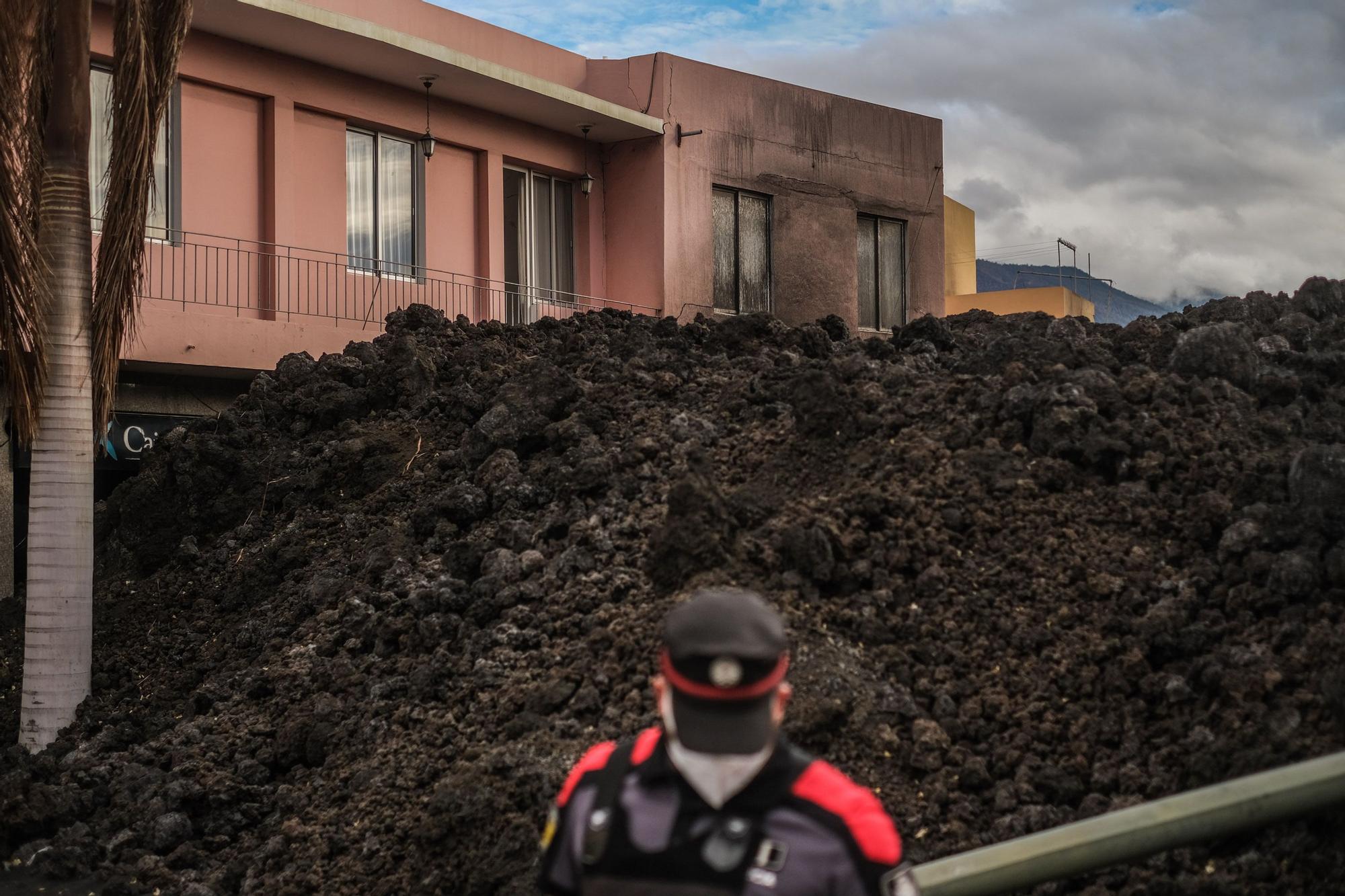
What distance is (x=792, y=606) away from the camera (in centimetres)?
622

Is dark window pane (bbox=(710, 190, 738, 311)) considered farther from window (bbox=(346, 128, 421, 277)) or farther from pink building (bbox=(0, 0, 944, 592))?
window (bbox=(346, 128, 421, 277))

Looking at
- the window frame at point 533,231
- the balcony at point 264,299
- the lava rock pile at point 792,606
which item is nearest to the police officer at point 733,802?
the lava rock pile at point 792,606

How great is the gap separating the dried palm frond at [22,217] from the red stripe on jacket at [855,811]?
7.05m

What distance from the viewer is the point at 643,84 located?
701 inches

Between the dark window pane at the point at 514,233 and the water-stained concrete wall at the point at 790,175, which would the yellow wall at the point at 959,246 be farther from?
the dark window pane at the point at 514,233

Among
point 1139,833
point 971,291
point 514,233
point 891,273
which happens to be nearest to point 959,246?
point 971,291

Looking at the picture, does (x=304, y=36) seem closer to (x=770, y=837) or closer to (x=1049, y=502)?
(x=1049, y=502)

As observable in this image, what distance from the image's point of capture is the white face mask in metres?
2.21

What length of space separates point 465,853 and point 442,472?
14.5 ft

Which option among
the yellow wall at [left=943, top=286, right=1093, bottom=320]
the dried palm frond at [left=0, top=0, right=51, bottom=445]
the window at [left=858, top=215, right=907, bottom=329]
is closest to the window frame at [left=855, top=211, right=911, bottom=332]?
the window at [left=858, top=215, right=907, bottom=329]

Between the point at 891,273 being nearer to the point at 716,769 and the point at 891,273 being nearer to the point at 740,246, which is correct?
the point at 740,246

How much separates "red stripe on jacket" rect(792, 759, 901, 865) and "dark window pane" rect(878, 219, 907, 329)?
61.9ft

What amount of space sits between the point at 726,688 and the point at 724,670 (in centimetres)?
3

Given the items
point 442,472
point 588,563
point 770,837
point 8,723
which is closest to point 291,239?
point 442,472
